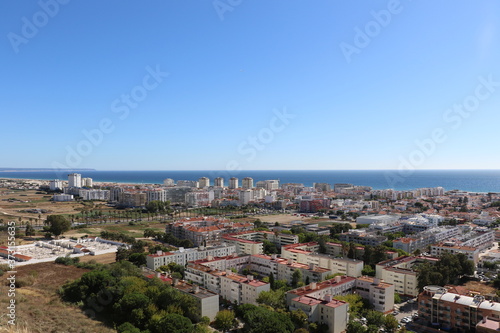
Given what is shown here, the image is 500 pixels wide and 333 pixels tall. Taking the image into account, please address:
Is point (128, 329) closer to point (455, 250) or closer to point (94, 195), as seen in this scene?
point (455, 250)

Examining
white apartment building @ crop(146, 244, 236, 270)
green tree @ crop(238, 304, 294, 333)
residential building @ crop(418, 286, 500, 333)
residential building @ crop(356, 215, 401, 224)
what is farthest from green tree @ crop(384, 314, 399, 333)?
residential building @ crop(356, 215, 401, 224)

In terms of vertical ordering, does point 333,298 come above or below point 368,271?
above

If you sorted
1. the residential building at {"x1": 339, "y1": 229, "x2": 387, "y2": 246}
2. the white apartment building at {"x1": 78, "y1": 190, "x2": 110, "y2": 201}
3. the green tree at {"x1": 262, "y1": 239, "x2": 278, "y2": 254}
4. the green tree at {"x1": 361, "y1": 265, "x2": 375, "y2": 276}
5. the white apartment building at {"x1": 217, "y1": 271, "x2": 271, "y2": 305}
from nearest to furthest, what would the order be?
the white apartment building at {"x1": 217, "y1": 271, "x2": 271, "y2": 305} → the green tree at {"x1": 361, "y1": 265, "x2": 375, "y2": 276} → the green tree at {"x1": 262, "y1": 239, "x2": 278, "y2": 254} → the residential building at {"x1": 339, "y1": 229, "x2": 387, "y2": 246} → the white apartment building at {"x1": 78, "y1": 190, "x2": 110, "y2": 201}

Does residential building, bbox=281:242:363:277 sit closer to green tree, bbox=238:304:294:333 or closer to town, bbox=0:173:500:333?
town, bbox=0:173:500:333

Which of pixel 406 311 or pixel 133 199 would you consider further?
pixel 133 199

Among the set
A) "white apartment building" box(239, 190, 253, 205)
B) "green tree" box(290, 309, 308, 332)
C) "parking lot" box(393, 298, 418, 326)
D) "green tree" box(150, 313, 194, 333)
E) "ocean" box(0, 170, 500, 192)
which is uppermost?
"ocean" box(0, 170, 500, 192)

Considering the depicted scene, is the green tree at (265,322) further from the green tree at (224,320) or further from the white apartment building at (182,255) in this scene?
the white apartment building at (182,255)

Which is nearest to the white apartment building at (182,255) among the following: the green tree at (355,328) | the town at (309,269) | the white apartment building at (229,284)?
the town at (309,269)

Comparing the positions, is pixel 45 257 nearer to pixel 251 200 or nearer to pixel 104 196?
pixel 251 200

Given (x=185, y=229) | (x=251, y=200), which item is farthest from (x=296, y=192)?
(x=185, y=229)

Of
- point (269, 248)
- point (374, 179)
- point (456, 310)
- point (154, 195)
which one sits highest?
point (374, 179)

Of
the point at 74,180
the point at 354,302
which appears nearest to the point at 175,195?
the point at 74,180
